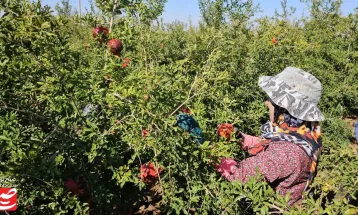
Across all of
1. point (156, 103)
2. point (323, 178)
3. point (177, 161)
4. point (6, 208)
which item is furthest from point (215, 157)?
point (6, 208)

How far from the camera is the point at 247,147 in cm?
192

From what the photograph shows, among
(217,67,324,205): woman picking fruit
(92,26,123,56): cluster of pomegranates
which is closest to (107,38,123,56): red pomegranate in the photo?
(92,26,123,56): cluster of pomegranates

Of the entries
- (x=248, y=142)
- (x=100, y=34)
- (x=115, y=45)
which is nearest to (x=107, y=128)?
(x=115, y=45)

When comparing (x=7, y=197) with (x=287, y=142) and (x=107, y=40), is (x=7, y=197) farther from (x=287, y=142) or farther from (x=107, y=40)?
(x=287, y=142)

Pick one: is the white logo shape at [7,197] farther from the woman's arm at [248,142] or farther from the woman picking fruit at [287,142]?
the woman's arm at [248,142]

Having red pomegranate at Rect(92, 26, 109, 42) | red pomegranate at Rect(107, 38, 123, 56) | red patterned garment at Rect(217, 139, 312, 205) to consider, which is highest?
red pomegranate at Rect(92, 26, 109, 42)

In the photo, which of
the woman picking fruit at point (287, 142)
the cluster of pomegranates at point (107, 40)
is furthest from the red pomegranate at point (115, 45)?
the woman picking fruit at point (287, 142)

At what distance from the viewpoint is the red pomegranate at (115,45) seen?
1711 mm

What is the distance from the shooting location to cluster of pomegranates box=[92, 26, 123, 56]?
1714mm

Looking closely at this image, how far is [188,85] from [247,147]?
0.59m

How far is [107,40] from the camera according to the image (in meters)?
1.84

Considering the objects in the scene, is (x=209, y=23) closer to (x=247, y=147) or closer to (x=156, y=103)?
(x=247, y=147)

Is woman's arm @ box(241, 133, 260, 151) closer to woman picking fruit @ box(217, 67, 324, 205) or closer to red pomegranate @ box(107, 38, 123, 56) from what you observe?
woman picking fruit @ box(217, 67, 324, 205)

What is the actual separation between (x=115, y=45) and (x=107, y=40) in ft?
0.45
